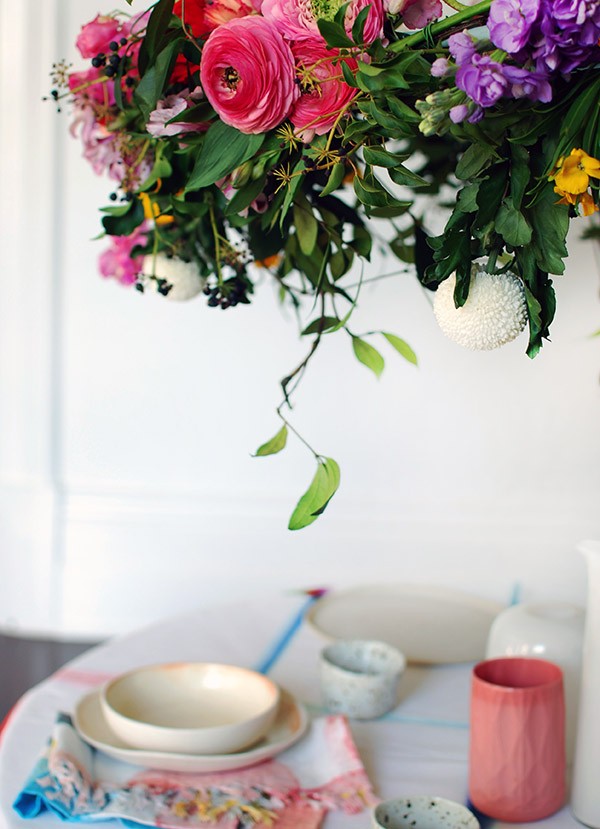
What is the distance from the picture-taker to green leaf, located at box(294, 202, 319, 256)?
2.92 feet

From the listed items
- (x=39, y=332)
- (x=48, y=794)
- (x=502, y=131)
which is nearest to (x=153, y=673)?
(x=48, y=794)

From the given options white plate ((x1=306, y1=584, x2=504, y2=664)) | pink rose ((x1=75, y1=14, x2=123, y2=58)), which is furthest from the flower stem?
white plate ((x1=306, y1=584, x2=504, y2=664))

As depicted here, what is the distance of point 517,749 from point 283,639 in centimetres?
57

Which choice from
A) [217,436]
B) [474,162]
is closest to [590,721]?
[474,162]

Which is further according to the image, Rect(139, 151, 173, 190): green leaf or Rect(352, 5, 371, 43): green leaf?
Rect(139, 151, 173, 190): green leaf

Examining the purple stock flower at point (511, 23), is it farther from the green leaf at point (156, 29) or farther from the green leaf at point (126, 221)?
the green leaf at point (126, 221)

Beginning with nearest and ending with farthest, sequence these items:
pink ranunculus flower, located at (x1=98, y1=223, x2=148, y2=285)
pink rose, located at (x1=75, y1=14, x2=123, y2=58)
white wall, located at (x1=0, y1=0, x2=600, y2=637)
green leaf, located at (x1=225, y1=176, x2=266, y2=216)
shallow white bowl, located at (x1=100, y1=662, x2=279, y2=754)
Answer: green leaf, located at (x1=225, y1=176, x2=266, y2=216)
pink rose, located at (x1=75, y1=14, x2=123, y2=58)
shallow white bowl, located at (x1=100, y1=662, x2=279, y2=754)
pink ranunculus flower, located at (x1=98, y1=223, x2=148, y2=285)
white wall, located at (x1=0, y1=0, x2=600, y2=637)

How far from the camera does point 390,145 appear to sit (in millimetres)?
2023

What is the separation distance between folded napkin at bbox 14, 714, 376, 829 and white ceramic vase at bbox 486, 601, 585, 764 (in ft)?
0.71

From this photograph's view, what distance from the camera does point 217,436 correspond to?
91.8 inches

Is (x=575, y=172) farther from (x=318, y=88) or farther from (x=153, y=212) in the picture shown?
(x=153, y=212)

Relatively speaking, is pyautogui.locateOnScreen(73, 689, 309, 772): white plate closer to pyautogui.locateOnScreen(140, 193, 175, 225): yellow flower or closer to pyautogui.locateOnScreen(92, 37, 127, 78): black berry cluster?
pyautogui.locateOnScreen(140, 193, 175, 225): yellow flower

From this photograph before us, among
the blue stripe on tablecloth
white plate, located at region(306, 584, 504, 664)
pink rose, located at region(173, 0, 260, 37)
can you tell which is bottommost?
the blue stripe on tablecloth

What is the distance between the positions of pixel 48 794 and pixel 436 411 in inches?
59.0
